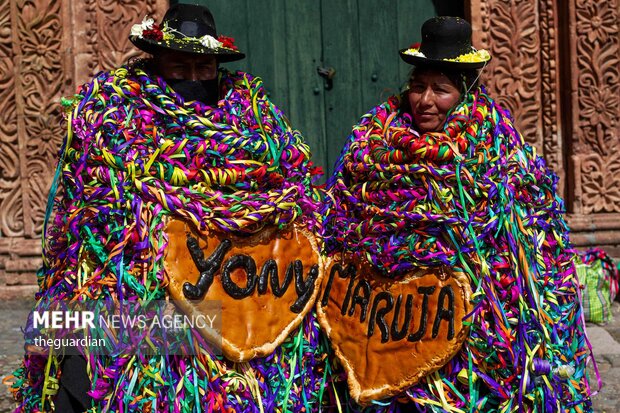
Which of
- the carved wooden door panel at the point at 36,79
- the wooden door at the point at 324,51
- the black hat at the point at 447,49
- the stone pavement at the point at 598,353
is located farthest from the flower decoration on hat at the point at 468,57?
the carved wooden door panel at the point at 36,79

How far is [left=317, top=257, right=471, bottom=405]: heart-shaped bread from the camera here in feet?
8.22

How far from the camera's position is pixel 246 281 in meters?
2.62

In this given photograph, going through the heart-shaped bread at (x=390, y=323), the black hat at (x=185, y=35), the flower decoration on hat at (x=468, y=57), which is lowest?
the heart-shaped bread at (x=390, y=323)

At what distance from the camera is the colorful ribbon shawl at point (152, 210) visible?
8.05 feet

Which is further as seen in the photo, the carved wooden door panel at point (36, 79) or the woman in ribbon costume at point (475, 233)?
the carved wooden door panel at point (36, 79)

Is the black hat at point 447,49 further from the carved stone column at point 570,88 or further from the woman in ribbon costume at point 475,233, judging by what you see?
the carved stone column at point 570,88

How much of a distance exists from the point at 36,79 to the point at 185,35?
2770 millimetres

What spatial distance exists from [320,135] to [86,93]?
292 centimetres

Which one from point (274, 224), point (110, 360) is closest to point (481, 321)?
point (274, 224)

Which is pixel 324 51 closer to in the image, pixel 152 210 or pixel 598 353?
pixel 598 353

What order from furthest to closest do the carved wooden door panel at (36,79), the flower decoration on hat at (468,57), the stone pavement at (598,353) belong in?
1. the carved wooden door panel at (36,79)
2. the stone pavement at (598,353)
3. the flower decoration on hat at (468,57)

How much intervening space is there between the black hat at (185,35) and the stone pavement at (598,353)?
1.84m

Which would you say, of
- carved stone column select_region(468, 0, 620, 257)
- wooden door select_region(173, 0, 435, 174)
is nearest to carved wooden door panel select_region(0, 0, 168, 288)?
wooden door select_region(173, 0, 435, 174)

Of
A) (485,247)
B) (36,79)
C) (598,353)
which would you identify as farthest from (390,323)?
(36,79)
